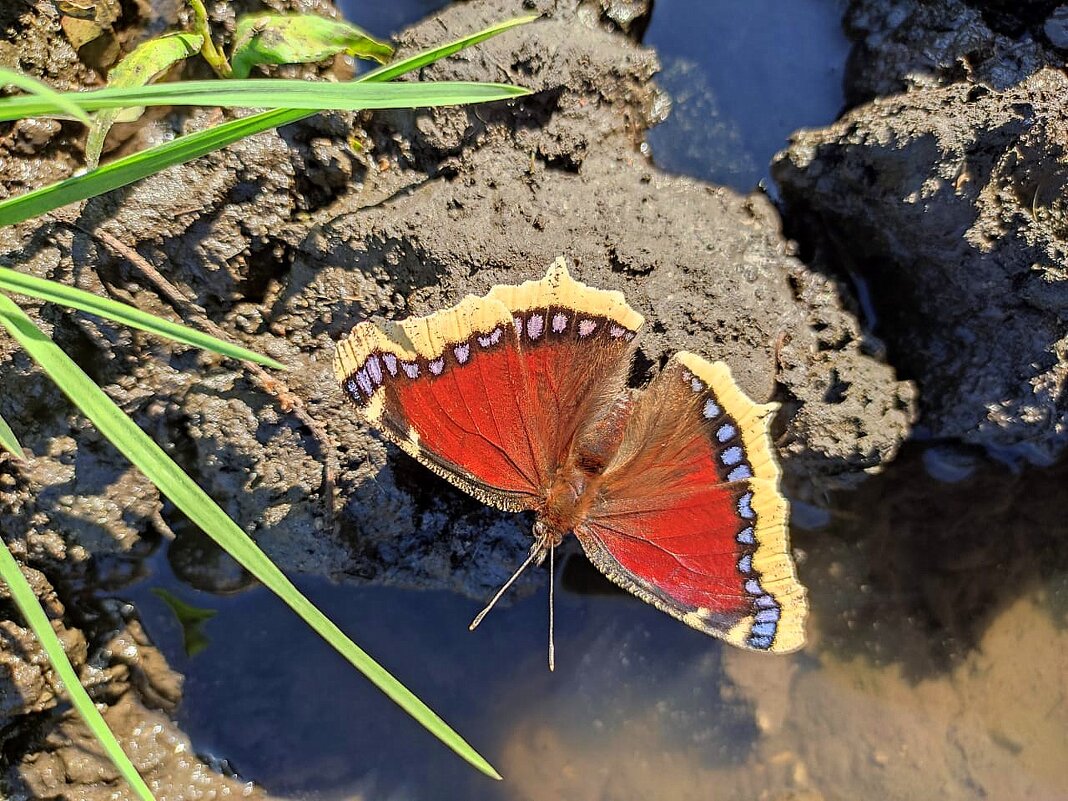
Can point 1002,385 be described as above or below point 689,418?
above

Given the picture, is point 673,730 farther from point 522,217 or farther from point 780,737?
point 522,217

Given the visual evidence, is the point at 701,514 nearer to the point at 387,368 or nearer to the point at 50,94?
the point at 387,368

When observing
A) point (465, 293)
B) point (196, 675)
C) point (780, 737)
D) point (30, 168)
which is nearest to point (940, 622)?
point (780, 737)

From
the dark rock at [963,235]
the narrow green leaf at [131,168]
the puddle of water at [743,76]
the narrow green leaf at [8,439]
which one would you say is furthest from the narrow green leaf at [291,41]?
the dark rock at [963,235]

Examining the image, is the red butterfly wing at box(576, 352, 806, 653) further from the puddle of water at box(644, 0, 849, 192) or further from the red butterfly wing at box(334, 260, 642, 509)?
the puddle of water at box(644, 0, 849, 192)


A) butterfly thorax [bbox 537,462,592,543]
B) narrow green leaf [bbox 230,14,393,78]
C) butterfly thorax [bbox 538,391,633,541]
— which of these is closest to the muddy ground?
narrow green leaf [bbox 230,14,393,78]

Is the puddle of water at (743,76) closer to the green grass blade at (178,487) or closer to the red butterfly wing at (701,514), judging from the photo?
the red butterfly wing at (701,514)
